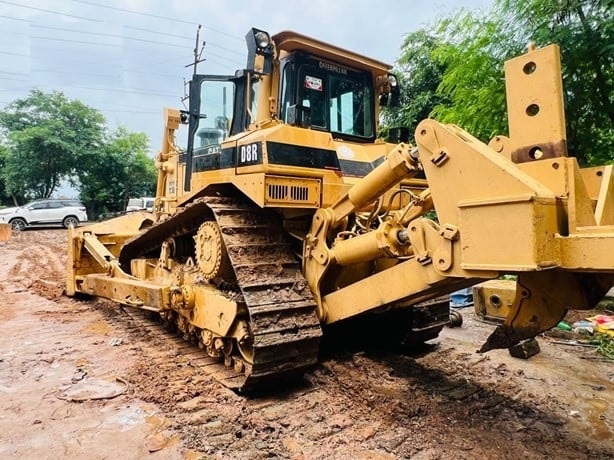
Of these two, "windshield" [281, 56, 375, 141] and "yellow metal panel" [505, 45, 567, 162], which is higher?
"windshield" [281, 56, 375, 141]

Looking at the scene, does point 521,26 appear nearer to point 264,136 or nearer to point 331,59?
point 331,59

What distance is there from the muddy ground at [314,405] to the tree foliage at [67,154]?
79.5 feet

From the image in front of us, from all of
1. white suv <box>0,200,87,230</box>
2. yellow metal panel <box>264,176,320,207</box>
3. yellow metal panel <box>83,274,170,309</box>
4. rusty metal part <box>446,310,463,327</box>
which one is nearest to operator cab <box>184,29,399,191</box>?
yellow metal panel <box>264,176,320,207</box>

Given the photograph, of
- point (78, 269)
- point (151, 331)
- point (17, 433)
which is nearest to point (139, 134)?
point (78, 269)

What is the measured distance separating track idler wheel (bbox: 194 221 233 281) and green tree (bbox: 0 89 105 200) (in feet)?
83.1

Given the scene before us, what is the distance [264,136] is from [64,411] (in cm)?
239

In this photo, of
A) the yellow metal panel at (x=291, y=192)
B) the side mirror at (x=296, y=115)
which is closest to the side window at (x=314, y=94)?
the side mirror at (x=296, y=115)

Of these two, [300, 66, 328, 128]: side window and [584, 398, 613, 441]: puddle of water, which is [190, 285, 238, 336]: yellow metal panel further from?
[584, 398, 613, 441]: puddle of water

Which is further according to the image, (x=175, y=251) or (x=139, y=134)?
(x=139, y=134)

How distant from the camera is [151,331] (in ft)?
17.5

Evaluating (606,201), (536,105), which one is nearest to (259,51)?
(536,105)

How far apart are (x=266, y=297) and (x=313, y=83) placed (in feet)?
6.38

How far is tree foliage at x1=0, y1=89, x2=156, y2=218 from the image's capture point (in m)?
26.1

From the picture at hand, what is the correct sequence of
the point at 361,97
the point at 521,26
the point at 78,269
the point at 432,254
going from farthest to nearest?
the point at 78,269, the point at 521,26, the point at 361,97, the point at 432,254
